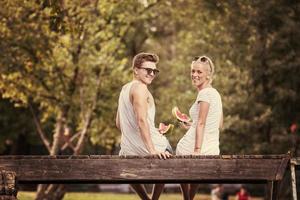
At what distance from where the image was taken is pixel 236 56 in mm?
35938

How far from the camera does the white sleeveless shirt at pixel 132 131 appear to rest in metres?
9.79

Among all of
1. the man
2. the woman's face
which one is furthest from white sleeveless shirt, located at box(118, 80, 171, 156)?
the woman's face

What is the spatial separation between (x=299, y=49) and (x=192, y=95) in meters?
7.11

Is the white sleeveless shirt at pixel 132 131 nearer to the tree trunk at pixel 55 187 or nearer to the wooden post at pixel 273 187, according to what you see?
the wooden post at pixel 273 187

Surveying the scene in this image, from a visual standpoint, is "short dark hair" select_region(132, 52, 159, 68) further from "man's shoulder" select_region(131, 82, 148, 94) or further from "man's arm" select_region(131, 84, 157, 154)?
"man's arm" select_region(131, 84, 157, 154)

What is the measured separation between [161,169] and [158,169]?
0.10 feet

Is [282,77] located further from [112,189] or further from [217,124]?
[112,189]

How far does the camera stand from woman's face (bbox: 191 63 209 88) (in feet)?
32.7

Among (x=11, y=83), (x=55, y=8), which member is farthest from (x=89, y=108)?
(x=55, y=8)

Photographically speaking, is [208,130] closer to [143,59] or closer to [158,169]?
[143,59]

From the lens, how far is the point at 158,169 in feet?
28.2

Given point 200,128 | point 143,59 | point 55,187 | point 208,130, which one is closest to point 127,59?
point 55,187

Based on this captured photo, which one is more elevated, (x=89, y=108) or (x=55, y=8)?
(x=55, y=8)

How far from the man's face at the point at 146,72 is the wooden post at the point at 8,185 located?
6.73ft
